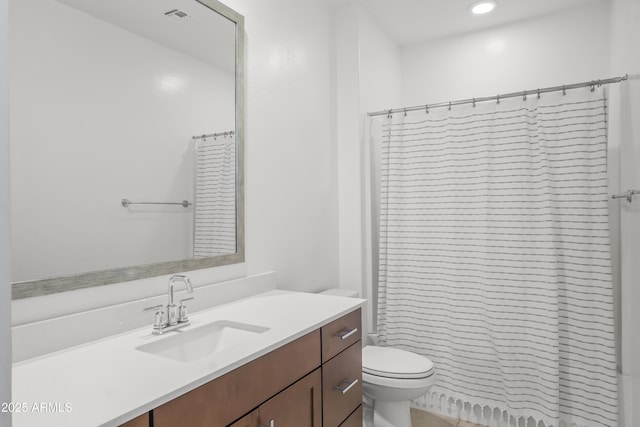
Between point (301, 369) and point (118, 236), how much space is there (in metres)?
0.74

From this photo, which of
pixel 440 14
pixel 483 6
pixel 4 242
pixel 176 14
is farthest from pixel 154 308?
pixel 483 6

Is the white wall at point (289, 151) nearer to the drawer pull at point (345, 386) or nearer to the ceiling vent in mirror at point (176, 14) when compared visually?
the ceiling vent in mirror at point (176, 14)

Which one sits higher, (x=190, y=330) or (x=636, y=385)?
(x=190, y=330)

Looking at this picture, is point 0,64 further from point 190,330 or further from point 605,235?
point 605,235

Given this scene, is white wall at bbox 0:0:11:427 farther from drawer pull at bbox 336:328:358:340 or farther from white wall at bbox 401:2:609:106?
white wall at bbox 401:2:609:106

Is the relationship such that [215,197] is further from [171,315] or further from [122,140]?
[171,315]

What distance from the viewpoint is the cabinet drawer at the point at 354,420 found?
154 cm

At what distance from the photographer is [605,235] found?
6.32ft

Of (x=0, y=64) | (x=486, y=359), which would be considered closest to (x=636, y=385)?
(x=486, y=359)

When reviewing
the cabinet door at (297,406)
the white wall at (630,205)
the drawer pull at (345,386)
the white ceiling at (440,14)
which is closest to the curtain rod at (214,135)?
the cabinet door at (297,406)

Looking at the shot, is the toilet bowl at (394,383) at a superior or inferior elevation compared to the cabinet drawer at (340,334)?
inferior

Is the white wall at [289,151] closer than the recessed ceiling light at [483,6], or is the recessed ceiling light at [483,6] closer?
the white wall at [289,151]

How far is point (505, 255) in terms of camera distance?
7.04 ft

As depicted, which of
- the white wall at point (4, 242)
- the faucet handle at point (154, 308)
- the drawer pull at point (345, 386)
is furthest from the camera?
the drawer pull at point (345, 386)
